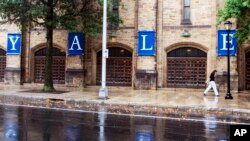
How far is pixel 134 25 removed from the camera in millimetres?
26078

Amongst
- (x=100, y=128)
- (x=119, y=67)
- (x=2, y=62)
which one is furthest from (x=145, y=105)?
(x=2, y=62)

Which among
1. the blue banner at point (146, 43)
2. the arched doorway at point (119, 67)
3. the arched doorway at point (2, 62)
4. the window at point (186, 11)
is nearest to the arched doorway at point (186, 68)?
the blue banner at point (146, 43)

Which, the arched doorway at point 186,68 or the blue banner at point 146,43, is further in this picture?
the blue banner at point 146,43

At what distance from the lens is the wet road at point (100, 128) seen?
917cm

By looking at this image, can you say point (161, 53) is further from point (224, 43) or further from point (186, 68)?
point (224, 43)

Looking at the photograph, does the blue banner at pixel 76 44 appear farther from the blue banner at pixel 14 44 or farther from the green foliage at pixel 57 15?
the blue banner at pixel 14 44

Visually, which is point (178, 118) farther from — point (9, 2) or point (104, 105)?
point (9, 2)

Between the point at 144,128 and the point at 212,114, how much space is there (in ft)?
16.9

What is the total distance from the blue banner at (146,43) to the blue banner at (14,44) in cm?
949

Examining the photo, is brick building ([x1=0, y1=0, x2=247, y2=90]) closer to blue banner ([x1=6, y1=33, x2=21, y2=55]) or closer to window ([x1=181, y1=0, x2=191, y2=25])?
window ([x1=181, y1=0, x2=191, y2=25])

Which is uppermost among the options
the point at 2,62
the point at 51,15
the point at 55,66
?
A: the point at 51,15

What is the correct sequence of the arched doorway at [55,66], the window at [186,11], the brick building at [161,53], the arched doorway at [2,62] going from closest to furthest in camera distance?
the brick building at [161,53] < the window at [186,11] < the arched doorway at [55,66] < the arched doorway at [2,62]

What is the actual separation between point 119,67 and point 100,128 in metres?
16.2

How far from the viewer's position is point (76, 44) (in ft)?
87.6
